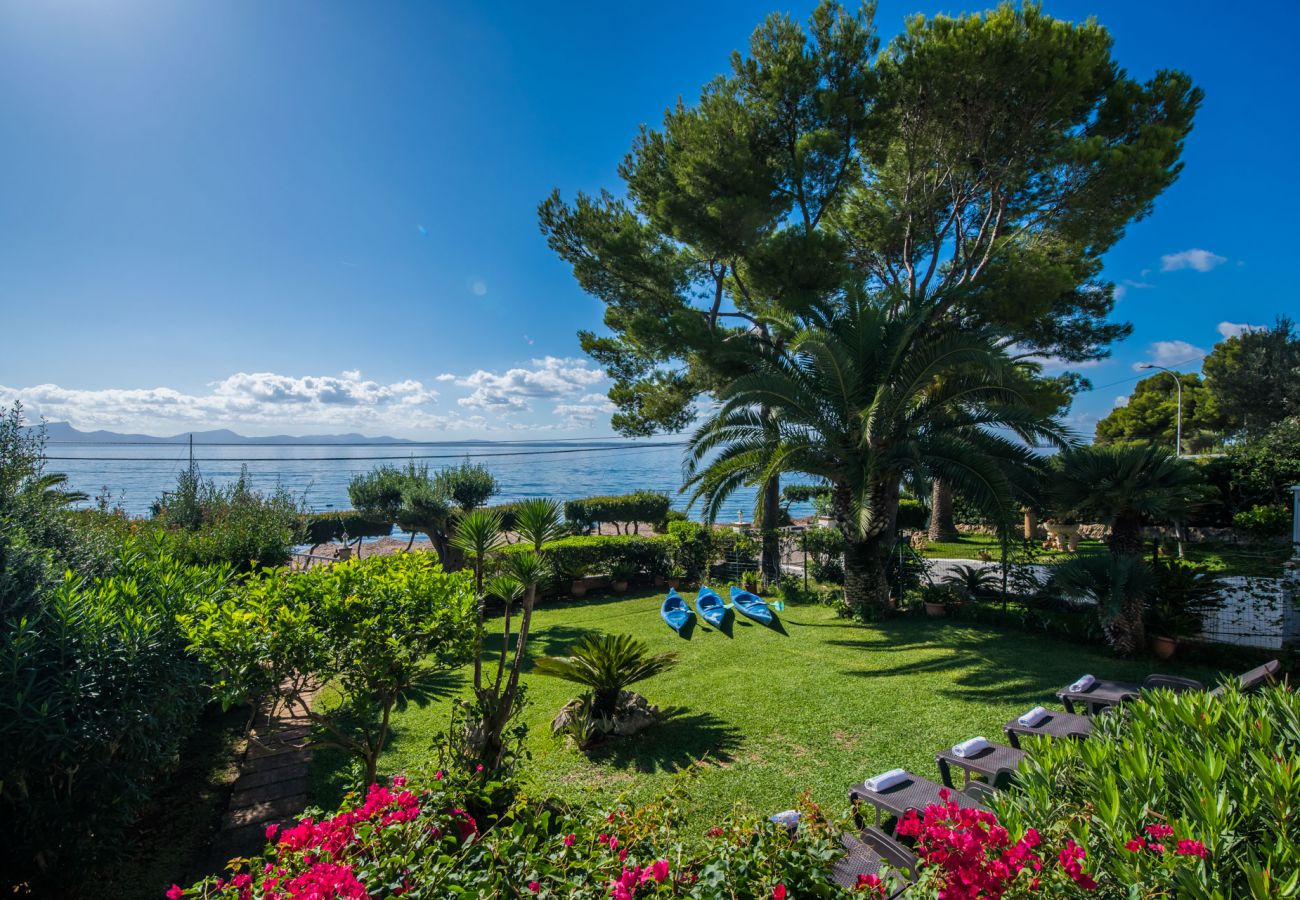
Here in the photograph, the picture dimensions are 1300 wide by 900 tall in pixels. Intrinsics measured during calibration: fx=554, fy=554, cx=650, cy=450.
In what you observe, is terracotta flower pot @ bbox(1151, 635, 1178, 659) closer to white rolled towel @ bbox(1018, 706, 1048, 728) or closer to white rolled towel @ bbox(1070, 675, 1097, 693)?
white rolled towel @ bbox(1070, 675, 1097, 693)

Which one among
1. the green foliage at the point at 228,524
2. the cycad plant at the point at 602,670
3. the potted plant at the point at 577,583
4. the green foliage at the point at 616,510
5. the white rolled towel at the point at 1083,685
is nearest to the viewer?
the white rolled towel at the point at 1083,685

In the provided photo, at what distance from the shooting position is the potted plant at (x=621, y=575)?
48.0 ft

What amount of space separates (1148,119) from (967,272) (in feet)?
16.7

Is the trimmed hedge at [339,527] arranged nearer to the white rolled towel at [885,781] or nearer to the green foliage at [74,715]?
the green foliage at [74,715]

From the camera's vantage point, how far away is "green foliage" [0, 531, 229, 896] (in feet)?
10.3

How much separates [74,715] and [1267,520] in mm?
22451

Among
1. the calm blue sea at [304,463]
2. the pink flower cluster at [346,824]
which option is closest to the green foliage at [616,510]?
the calm blue sea at [304,463]

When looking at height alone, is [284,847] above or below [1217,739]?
below

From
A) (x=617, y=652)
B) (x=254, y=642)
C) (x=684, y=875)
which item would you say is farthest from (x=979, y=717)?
(x=254, y=642)

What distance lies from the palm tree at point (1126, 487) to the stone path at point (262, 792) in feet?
33.3

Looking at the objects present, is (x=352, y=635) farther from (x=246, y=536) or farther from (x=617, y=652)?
(x=246, y=536)

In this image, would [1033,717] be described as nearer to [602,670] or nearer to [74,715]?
[602,670]

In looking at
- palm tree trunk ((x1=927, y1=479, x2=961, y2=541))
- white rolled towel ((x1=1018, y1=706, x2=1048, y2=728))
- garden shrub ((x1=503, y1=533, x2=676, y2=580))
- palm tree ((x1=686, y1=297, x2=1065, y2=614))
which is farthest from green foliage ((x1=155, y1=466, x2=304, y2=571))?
palm tree trunk ((x1=927, y1=479, x2=961, y2=541))

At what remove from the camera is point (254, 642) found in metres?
3.47
